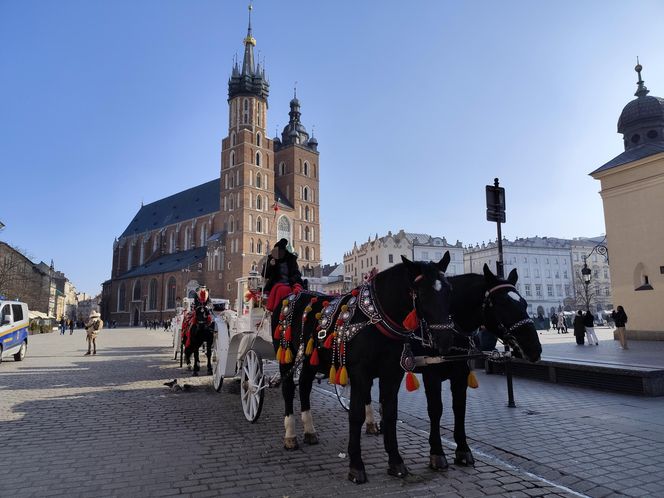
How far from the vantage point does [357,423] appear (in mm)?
4203

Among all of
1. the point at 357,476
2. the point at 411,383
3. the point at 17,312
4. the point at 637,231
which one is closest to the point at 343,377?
the point at 411,383

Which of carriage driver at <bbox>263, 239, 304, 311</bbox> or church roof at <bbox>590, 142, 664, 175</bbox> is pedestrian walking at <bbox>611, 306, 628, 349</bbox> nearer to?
church roof at <bbox>590, 142, 664, 175</bbox>

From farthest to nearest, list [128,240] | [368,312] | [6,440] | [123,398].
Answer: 1. [128,240]
2. [123,398]
3. [6,440]
4. [368,312]

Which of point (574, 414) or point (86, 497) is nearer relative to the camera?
point (86, 497)

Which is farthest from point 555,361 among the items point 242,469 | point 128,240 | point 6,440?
point 128,240

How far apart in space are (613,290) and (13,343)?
84.7ft

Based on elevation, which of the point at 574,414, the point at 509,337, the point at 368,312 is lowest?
the point at 574,414

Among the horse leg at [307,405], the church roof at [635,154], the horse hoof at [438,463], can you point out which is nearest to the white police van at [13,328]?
the horse leg at [307,405]

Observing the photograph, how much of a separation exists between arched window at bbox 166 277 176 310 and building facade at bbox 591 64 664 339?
62753 millimetres

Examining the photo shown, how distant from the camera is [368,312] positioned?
4.53m

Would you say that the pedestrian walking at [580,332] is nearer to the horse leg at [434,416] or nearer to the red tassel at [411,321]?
the horse leg at [434,416]

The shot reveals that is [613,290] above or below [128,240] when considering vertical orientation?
below

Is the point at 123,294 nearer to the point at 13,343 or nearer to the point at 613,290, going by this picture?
the point at 13,343

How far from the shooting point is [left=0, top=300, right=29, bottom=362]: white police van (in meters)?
14.8
